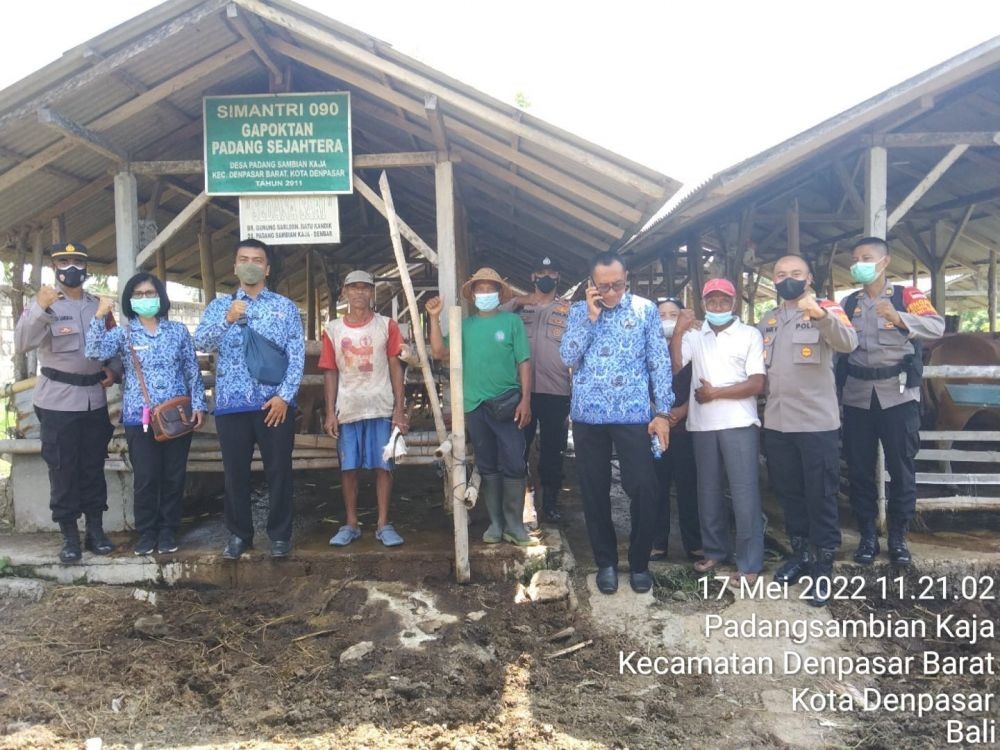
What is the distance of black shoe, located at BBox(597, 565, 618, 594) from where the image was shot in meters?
3.84

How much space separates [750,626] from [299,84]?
473cm

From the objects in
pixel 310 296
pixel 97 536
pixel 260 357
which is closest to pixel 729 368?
pixel 260 357

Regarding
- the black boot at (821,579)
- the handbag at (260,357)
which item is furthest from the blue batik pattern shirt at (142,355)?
the black boot at (821,579)

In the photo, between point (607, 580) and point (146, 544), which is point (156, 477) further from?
point (607, 580)

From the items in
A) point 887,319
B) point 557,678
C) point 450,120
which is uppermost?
point 450,120

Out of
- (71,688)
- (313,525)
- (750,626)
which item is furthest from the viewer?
(313,525)

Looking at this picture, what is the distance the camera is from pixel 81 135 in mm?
4352

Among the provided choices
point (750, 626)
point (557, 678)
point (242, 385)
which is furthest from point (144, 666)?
point (750, 626)

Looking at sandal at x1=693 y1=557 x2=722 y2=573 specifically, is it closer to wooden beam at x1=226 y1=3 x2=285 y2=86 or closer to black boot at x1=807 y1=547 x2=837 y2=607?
black boot at x1=807 y1=547 x2=837 y2=607

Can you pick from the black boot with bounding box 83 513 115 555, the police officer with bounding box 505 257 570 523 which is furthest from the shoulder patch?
the black boot with bounding box 83 513 115 555

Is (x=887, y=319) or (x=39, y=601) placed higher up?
(x=887, y=319)

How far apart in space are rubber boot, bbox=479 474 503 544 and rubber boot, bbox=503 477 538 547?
0.04m

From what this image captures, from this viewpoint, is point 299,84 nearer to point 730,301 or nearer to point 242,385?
point 242,385

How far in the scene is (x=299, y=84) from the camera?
16.5 ft
